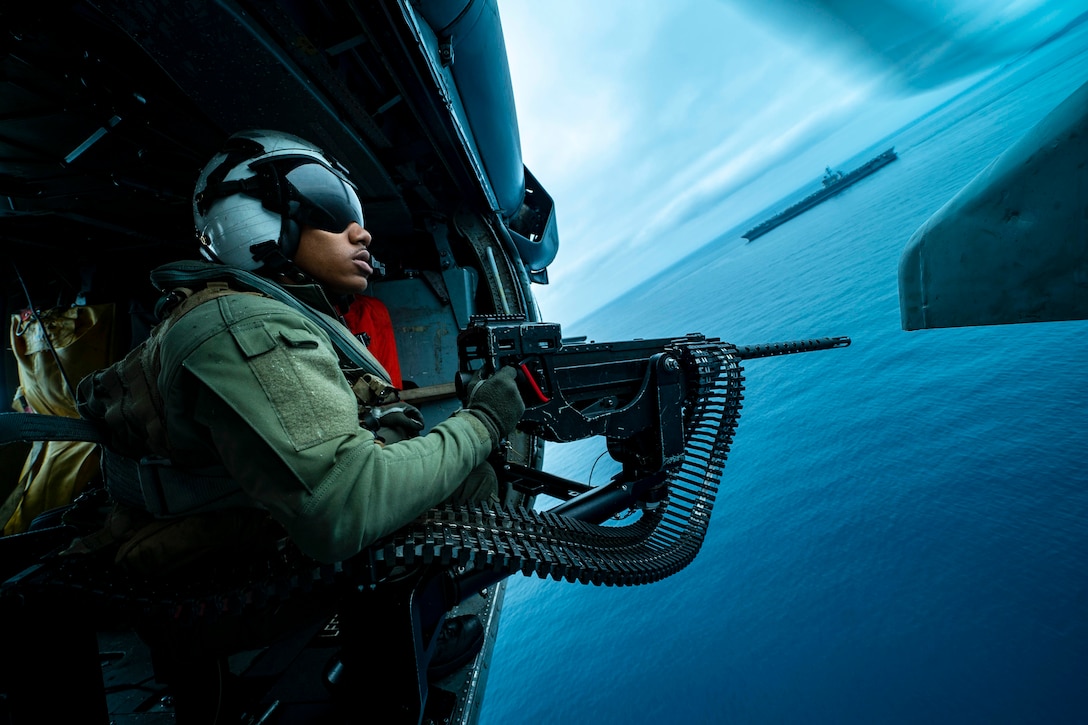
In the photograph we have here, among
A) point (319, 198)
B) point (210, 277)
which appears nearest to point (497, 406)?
point (210, 277)

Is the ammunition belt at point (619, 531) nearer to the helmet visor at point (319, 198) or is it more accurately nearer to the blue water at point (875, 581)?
the blue water at point (875, 581)

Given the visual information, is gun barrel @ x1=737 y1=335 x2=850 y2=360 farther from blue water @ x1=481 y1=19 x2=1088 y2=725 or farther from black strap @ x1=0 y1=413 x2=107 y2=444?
black strap @ x1=0 y1=413 x2=107 y2=444

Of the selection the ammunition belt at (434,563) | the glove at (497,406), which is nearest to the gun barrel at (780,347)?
the ammunition belt at (434,563)

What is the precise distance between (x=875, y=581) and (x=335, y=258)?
17.5 feet

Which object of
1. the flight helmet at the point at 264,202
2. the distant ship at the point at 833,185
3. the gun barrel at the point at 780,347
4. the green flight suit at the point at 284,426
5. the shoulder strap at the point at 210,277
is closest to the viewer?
the green flight suit at the point at 284,426

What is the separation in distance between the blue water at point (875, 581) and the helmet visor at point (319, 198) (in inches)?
104

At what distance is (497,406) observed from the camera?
154 cm

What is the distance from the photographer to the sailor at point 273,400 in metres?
0.92

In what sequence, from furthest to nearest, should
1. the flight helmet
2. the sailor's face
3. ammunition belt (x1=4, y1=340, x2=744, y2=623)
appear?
the sailor's face, the flight helmet, ammunition belt (x1=4, y1=340, x2=744, y2=623)

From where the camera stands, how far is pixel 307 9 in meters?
2.24

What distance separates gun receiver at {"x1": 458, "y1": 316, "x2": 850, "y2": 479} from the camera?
191 cm

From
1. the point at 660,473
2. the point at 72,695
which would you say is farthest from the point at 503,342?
the point at 72,695

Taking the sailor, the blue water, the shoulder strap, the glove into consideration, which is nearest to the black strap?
the sailor

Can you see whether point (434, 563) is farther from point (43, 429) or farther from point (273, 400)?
point (43, 429)
